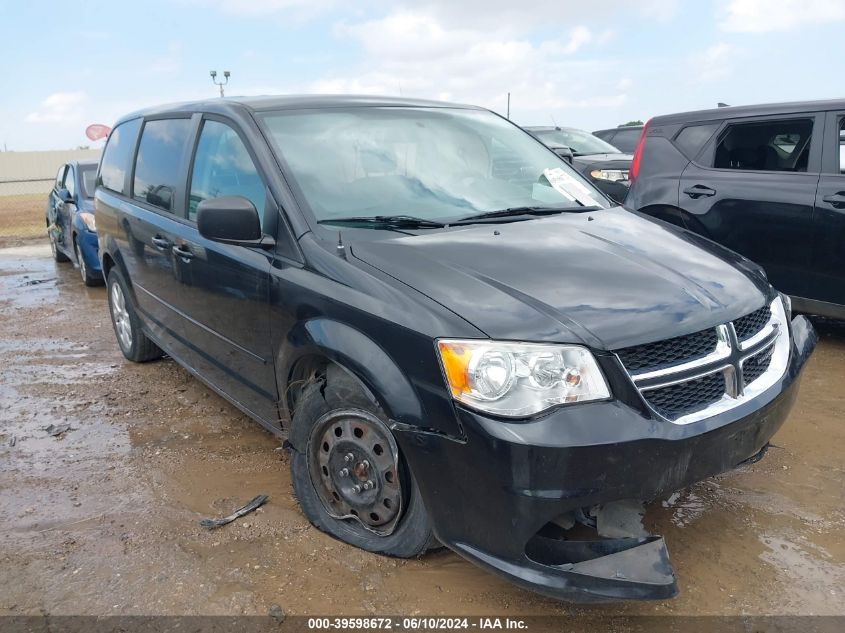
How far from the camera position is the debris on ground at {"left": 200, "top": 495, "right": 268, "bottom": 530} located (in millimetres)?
3025

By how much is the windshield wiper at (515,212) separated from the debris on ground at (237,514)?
153 cm

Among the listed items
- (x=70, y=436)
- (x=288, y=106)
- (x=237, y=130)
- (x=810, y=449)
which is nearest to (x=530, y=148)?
(x=288, y=106)

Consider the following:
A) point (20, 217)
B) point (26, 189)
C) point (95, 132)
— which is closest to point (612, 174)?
point (20, 217)

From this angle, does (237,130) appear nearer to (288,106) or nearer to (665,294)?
(288,106)

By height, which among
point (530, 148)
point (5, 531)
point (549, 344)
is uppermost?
point (530, 148)

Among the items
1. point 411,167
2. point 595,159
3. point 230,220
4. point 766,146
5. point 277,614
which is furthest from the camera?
point 595,159

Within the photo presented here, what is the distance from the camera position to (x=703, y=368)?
229 centimetres

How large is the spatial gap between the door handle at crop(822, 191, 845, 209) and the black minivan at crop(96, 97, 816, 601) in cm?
217

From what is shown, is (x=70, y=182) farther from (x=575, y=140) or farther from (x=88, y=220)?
(x=575, y=140)

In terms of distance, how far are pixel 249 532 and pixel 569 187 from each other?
2280 millimetres

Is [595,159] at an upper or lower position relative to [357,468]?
upper

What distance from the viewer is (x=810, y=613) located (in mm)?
2363

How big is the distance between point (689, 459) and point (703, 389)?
0.83 ft

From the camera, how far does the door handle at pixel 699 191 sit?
214 inches
